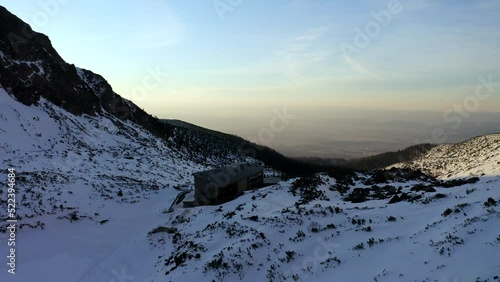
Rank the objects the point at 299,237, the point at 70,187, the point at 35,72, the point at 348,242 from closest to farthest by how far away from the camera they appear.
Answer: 1. the point at 348,242
2. the point at 299,237
3. the point at 70,187
4. the point at 35,72

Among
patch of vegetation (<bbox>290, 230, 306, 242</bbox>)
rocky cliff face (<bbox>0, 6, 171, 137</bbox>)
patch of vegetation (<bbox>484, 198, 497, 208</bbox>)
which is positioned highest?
rocky cliff face (<bbox>0, 6, 171, 137</bbox>)

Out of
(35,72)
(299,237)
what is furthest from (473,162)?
(35,72)

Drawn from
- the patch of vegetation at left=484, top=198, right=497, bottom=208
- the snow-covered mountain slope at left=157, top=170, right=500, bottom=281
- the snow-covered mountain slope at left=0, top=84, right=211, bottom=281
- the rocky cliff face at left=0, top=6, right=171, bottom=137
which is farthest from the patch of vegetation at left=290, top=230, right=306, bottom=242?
the rocky cliff face at left=0, top=6, right=171, bottom=137

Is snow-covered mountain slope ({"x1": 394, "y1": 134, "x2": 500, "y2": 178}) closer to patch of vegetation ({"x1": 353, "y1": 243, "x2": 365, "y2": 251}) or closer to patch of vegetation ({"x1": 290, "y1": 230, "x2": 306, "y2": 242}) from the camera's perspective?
patch of vegetation ({"x1": 353, "y1": 243, "x2": 365, "y2": 251})

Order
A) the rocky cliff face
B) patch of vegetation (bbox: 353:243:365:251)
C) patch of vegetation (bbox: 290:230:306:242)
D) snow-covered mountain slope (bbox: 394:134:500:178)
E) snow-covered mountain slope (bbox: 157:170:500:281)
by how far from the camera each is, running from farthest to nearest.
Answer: the rocky cliff face → snow-covered mountain slope (bbox: 394:134:500:178) → patch of vegetation (bbox: 290:230:306:242) → patch of vegetation (bbox: 353:243:365:251) → snow-covered mountain slope (bbox: 157:170:500:281)

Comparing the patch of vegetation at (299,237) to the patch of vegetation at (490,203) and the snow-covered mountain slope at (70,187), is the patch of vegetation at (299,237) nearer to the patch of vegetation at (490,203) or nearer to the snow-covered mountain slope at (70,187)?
the patch of vegetation at (490,203)

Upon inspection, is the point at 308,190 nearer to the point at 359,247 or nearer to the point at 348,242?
the point at 348,242

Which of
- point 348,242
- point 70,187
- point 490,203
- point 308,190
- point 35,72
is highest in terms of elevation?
point 35,72

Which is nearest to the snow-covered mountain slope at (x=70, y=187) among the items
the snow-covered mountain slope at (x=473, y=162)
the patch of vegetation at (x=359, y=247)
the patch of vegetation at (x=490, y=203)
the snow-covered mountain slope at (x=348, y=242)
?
the snow-covered mountain slope at (x=348, y=242)

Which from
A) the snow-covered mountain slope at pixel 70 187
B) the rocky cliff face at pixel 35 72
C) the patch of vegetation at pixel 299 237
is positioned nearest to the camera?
the patch of vegetation at pixel 299 237

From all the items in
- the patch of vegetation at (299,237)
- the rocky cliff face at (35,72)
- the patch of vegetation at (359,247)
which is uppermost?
the rocky cliff face at (35,72)

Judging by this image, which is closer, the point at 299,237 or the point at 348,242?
the point at 348,242

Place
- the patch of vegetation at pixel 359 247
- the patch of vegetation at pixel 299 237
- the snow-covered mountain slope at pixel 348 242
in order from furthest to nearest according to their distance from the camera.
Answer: the patch of vegetation at pixel 299 237 → the patch of vegetation at pixel 359 247 → the snow-covered mountain slope at pixel 348 242

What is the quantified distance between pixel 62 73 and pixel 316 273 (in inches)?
3138
